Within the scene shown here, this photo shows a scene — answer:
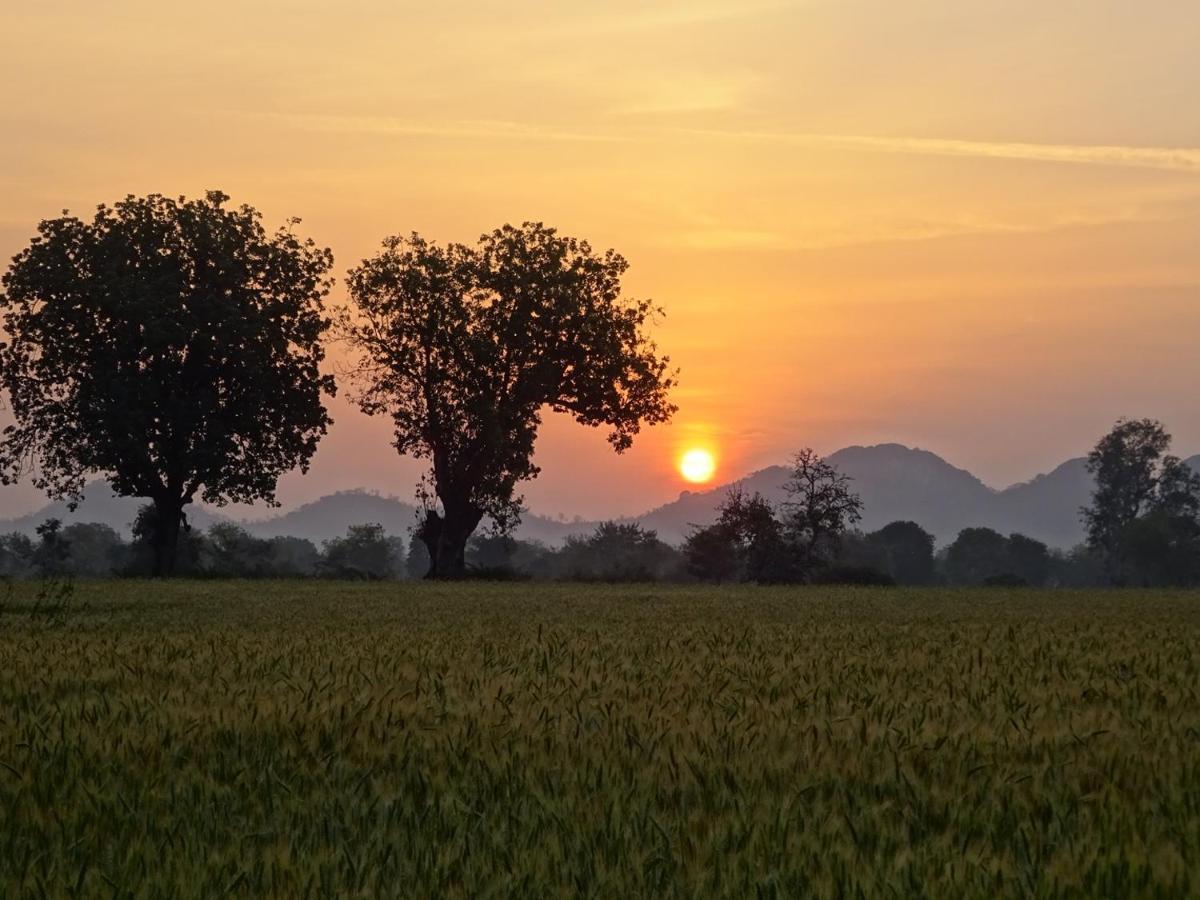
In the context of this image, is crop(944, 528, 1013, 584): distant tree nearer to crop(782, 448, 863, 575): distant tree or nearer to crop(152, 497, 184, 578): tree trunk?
crop(782, 448, 863, 575): distant tree

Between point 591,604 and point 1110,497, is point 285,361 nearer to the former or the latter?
point 591,604

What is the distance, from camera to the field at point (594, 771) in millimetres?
5949

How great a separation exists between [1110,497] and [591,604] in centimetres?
13947

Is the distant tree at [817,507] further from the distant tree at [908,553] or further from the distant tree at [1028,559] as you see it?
the distant tree at [1028,559]

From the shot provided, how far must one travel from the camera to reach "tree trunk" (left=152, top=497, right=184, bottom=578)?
60.3 metres

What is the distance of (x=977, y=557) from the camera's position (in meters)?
192

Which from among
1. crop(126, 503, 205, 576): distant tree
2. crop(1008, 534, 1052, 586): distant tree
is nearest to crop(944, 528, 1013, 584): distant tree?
crop(1008, 534, 1052, 586): distant tree

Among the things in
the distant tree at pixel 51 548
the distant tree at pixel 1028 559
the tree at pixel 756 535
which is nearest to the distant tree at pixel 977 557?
the distant tree at pixel 1028 559

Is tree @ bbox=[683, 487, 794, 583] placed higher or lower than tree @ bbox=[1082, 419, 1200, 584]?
lower

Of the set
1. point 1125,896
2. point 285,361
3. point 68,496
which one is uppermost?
point 285,361

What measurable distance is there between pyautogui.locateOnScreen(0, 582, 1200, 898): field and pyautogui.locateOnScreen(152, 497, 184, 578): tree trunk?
44469 millimetres

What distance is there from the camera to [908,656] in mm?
16875

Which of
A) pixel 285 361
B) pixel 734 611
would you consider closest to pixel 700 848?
pixel 734 611

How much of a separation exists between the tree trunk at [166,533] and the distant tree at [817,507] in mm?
31719
